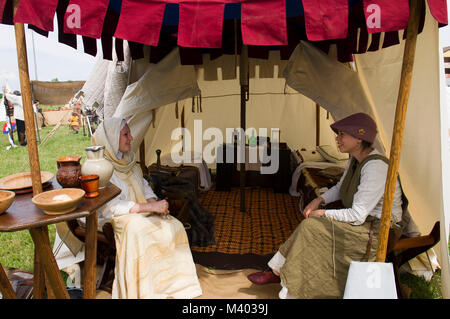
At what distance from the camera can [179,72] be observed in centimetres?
296

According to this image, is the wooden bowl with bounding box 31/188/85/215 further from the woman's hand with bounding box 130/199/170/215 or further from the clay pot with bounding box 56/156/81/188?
the woman's hand with bounding box 130/199/170/215

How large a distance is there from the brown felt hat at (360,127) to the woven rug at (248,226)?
1.37 metres

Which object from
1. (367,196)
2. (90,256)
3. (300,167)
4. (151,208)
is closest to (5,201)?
(90,256)

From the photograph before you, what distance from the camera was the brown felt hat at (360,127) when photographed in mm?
2014

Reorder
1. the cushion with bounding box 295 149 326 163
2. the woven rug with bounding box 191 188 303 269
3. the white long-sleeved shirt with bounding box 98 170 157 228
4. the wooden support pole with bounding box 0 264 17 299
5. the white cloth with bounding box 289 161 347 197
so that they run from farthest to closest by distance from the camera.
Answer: the cushion with bounding box 295 149 326 163
the white cloth with bounding box 289 161 347 197
the woven rug with bounding box 191 188 303 269
the white long-sleeved shirt with bounding box 98 170 157 228
the wooden support pole with bounding box 0 264 17 299

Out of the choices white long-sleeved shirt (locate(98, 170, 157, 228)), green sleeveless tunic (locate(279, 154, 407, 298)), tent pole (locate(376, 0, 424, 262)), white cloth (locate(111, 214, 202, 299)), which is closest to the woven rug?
white cloth (locate(111, 214, 202, 299))

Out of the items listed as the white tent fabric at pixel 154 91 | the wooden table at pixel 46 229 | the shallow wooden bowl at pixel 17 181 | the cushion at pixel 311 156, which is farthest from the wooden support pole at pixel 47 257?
the cushion at pixel 311 156

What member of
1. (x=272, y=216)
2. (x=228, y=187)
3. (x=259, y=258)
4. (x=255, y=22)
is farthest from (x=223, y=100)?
(x=255, y=22)

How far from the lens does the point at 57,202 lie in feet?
4.40

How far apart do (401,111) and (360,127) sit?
48cm

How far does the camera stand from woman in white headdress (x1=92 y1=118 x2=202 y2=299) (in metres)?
2.01

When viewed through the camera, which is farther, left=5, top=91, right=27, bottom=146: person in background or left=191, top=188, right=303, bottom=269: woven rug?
left=5, top=91, right=27, bottom=146: person in background

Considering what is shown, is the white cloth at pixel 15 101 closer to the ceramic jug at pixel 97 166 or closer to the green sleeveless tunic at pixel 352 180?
the ceramic jug at pixel 97 166

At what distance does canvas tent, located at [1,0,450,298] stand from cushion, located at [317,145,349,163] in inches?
63.4
